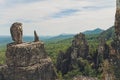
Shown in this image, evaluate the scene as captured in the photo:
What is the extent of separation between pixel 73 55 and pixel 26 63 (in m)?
41.1

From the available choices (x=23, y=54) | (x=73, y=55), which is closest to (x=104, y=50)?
(x=73, y=55)

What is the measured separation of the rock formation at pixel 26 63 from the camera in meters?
64.2

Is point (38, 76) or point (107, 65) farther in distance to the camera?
point (38, 76)

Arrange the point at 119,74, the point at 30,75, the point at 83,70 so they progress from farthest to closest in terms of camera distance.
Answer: the point at 83,70 → the point at 30,75 → the point at 119,74

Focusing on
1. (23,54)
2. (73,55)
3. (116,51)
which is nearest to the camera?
(116,51)

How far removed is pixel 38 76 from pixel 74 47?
42409 mm

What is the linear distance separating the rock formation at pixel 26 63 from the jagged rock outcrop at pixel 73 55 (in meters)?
36.8

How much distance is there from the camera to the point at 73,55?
343 ft

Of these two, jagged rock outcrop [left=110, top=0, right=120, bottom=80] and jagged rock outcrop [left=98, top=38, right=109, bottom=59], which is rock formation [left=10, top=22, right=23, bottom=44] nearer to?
jagged rock outcrop [left=110, top=0, right=120, bottom=80]

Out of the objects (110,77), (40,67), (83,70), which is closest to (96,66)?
(83,70)

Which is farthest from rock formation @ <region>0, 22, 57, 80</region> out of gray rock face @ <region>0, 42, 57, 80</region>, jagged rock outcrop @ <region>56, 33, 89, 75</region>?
jagged rock outcrop @ <region>56, 33, 89, 75</region>

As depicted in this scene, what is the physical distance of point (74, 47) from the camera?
107 meters

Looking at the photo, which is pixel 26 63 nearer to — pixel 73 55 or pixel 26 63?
pixel 26 63

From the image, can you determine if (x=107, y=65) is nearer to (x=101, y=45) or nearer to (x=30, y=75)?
(x=30, y=75)
